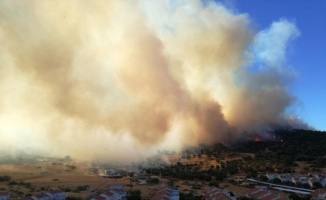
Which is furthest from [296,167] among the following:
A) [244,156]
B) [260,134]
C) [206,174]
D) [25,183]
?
[25,183]

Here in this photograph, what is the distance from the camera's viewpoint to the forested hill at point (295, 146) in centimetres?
8881

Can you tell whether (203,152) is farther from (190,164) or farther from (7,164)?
(7,164)

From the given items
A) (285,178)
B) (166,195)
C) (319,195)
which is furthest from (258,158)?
(166,195)

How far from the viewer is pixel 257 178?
63625mm

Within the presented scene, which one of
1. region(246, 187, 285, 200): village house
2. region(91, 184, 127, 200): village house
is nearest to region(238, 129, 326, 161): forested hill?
region(246, 187, 285, 200): village house

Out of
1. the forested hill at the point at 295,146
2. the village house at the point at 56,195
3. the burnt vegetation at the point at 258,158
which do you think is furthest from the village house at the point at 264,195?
the forested hill at the point at 295,146

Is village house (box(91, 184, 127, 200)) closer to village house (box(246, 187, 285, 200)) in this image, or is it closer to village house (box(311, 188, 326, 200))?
village house (box(246, 187, 285, 200))

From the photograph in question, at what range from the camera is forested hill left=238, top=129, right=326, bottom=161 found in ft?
291

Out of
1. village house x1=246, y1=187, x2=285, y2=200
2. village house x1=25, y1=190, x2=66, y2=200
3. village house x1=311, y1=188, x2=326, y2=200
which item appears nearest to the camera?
village house x1=246, y1=187, x2=285, y2=200

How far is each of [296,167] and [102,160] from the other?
37.4 metres

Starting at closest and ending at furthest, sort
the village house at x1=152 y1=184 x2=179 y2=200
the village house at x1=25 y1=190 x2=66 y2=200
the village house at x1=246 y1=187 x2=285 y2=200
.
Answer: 1. the village house at x1=152 y1=184 x2=179 y2=200
2. the village house at x1=246 y1=187 x2=285 y2=200
3. the village house at x1=25 y1=190 x2=66 y2=200

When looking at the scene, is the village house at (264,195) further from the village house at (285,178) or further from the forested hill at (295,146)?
the forested hill at (295,146)

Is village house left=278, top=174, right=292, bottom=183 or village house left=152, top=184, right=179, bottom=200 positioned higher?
village house left=278, top=174, right=292, bottom=183

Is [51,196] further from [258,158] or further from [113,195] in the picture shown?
[258,158]
